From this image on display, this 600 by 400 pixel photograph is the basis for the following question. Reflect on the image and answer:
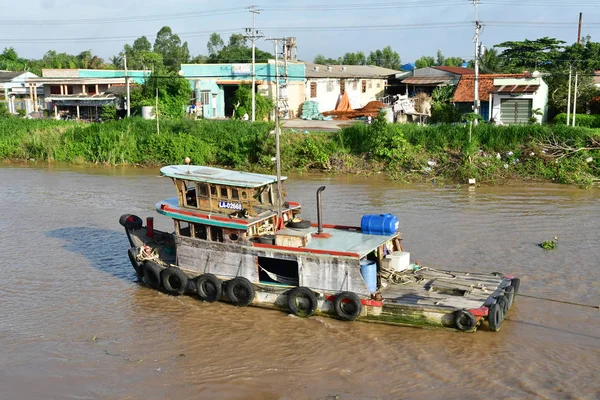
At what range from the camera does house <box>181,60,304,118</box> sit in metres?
40.2

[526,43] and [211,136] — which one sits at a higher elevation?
[526,43]

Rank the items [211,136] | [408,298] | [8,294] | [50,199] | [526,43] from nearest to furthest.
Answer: [408,298], [8,294], [50,199], [211,136], [526,43]

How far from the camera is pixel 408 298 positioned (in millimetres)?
11602

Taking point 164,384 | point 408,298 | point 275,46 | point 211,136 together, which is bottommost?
point 164,384

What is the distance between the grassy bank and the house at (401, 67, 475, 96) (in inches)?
564

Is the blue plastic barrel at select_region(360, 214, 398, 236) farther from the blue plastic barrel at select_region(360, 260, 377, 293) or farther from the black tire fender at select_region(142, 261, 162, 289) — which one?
the black tire fender at select_region(142, 261, 162, 289)

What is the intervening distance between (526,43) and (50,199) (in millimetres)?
40822

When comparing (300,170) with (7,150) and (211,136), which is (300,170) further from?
(7,150)

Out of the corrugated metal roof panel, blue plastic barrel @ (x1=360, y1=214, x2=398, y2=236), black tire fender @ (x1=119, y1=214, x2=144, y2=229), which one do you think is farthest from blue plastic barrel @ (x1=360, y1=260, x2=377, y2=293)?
black tire fender @ (x1=119, y1=214, x2=144, y2=229)

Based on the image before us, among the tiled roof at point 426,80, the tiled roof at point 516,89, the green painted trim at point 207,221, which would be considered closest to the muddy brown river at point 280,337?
the green painted trim at point 207,221

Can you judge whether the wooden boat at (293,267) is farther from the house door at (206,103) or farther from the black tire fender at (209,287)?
the house door at (206,103)

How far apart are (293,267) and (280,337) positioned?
192 cm

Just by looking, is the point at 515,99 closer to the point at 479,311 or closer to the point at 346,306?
the point at 479,311

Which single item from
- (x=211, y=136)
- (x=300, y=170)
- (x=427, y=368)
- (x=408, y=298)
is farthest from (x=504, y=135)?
(x=427, y=368)
